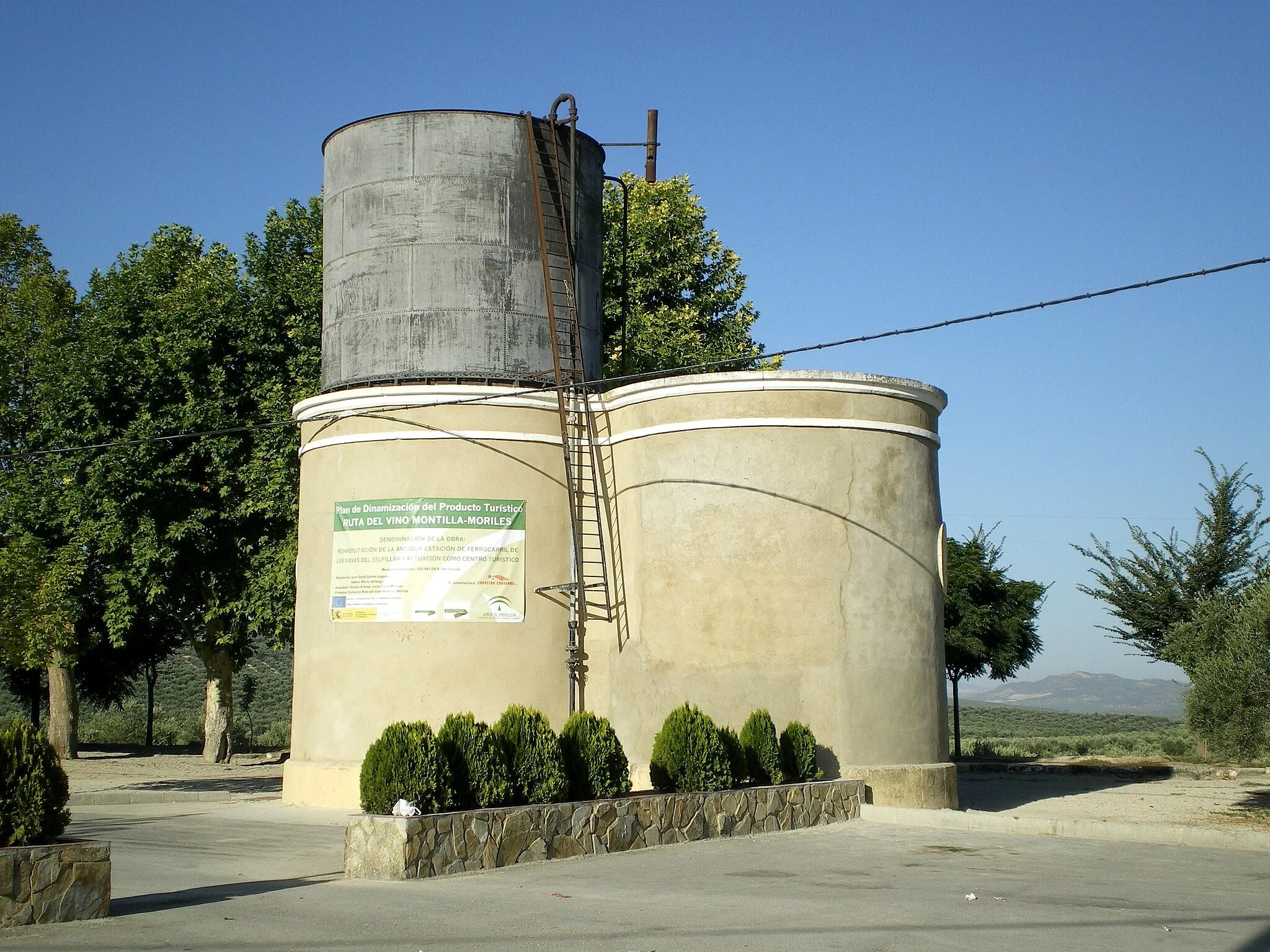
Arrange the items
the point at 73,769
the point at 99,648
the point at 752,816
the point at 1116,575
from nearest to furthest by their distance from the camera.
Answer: the point at 752,816 < the point at 73,769 < the point at 1116,575 < the point at 99,648

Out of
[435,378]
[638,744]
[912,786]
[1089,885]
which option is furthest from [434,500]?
[1089,885]

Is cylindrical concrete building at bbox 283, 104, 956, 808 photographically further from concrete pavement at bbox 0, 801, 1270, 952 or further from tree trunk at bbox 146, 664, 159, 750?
tree trunk at bbox 146, 664, 159, 750

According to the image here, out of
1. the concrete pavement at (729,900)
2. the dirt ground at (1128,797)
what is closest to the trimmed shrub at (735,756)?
the concrete pavement at (729,900)

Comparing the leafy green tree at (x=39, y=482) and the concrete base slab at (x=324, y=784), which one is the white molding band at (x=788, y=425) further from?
the leafy green tree at (x=39, y=482)

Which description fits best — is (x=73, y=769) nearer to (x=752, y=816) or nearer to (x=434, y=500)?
(x=434, y=500)

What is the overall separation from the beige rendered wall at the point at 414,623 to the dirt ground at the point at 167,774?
5216mm

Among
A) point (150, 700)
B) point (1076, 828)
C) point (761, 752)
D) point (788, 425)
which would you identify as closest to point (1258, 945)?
point (1076, 828)

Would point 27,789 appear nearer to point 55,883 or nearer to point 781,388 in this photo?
point 55,883

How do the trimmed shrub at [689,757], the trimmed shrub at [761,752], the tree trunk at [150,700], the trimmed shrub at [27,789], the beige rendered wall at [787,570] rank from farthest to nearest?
the tree trunk at [150,700], the beige rendered wall at [787,570], the trimmed shrub at [761,752], the trimmed shrub at [689,757], the trimmed shrub at [27,789]

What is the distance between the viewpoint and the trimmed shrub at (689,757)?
51.6 feet

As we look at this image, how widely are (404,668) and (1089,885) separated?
1130 centimetres

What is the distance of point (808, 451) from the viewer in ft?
64.8

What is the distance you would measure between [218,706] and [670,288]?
1652 centimetres

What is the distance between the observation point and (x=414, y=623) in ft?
65.9
